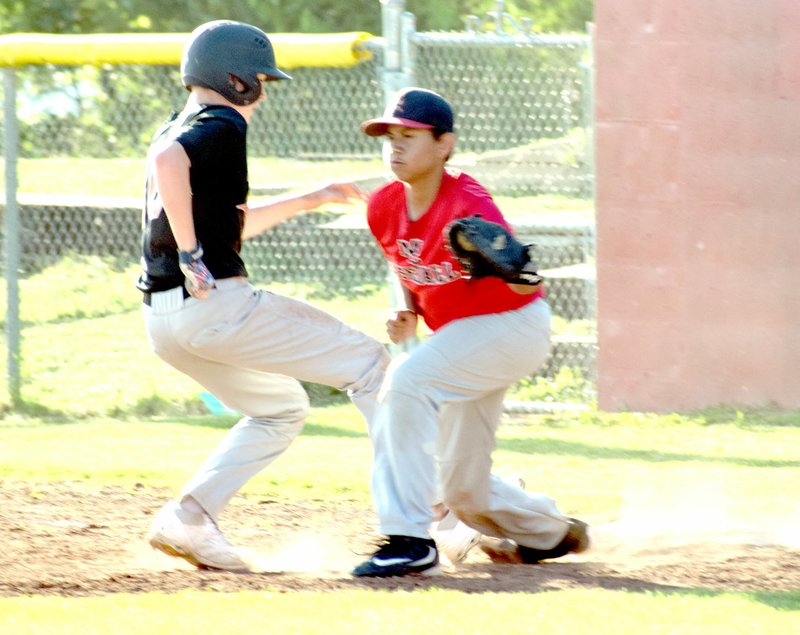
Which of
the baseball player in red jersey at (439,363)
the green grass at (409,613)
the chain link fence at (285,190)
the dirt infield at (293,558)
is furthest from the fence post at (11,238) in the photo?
the green grass at (409,613)

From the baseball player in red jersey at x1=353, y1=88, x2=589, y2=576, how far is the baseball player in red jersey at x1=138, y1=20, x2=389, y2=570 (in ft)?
1.05

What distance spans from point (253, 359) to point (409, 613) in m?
1.31

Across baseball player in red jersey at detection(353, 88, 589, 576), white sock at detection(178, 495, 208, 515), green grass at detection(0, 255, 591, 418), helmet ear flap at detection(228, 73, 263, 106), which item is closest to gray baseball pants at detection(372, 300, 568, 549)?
baseball player in red jersey at detection(353, 88, 589, 576)

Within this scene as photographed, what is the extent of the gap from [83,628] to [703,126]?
591 cm

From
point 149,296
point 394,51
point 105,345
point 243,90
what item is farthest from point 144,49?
point 149,296

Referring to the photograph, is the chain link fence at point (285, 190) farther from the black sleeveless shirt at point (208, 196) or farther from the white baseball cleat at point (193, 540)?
the white baseball cleat at point (193, 540)

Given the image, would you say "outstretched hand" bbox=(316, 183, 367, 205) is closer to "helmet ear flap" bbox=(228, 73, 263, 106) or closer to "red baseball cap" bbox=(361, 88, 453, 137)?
"red baseball cap" bbox=(361, 88, 453, 137)

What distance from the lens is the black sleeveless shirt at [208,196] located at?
507 cm

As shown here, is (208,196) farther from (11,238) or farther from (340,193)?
(11,238)

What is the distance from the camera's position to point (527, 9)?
19672mm

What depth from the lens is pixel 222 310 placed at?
5152 millimetres

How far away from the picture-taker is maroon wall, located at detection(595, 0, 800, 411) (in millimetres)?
8898

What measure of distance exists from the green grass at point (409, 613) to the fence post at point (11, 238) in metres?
5.03

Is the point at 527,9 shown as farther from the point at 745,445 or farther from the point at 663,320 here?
the point at 745,445
